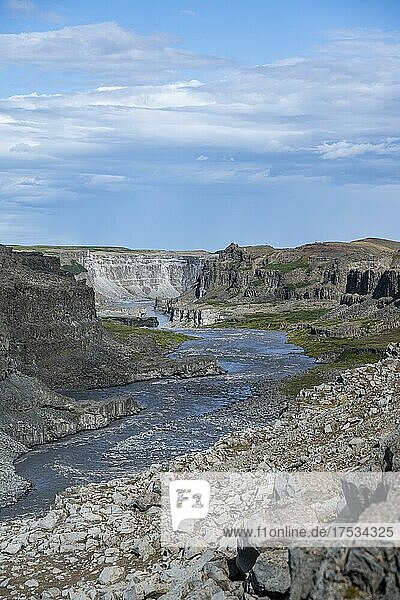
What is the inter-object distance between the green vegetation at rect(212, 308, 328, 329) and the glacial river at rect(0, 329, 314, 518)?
6061 cm

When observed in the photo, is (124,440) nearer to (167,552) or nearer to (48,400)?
(48,400)

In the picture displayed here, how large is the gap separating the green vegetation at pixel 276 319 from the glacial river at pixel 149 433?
60613 mm

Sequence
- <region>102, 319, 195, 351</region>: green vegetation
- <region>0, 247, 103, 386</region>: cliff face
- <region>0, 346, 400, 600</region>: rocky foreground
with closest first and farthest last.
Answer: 1. <region>0, 346, 400, 600</region>: rocky foreground
2. <region>0, 247, 103, 386</region>: cliff face
3. <region>102, 319, 195, 351</region>: green vegetation

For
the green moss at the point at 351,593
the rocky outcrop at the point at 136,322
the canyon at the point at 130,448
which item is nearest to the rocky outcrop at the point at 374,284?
the rocky outcrop at the point at 136,322

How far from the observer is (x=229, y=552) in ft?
51.6

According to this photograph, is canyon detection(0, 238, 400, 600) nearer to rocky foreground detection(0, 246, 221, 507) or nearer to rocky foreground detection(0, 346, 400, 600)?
rocky foreground detection(0, 346, 400, 600)

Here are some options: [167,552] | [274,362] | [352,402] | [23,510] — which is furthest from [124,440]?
[274,362]

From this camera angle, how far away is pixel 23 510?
33531 millimetres

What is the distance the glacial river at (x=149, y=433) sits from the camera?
128ft

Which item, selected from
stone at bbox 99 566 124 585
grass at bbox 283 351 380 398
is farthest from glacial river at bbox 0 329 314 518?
stone at bbox 99 566 124 585

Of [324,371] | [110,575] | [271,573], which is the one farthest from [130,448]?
[324,371]

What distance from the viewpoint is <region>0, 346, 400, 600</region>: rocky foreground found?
33.9 feet

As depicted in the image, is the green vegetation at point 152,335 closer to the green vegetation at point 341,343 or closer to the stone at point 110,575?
the green vegetation at point 341,343

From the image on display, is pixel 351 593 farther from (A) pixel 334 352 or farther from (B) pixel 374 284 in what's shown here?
(B) pixel 374 284
